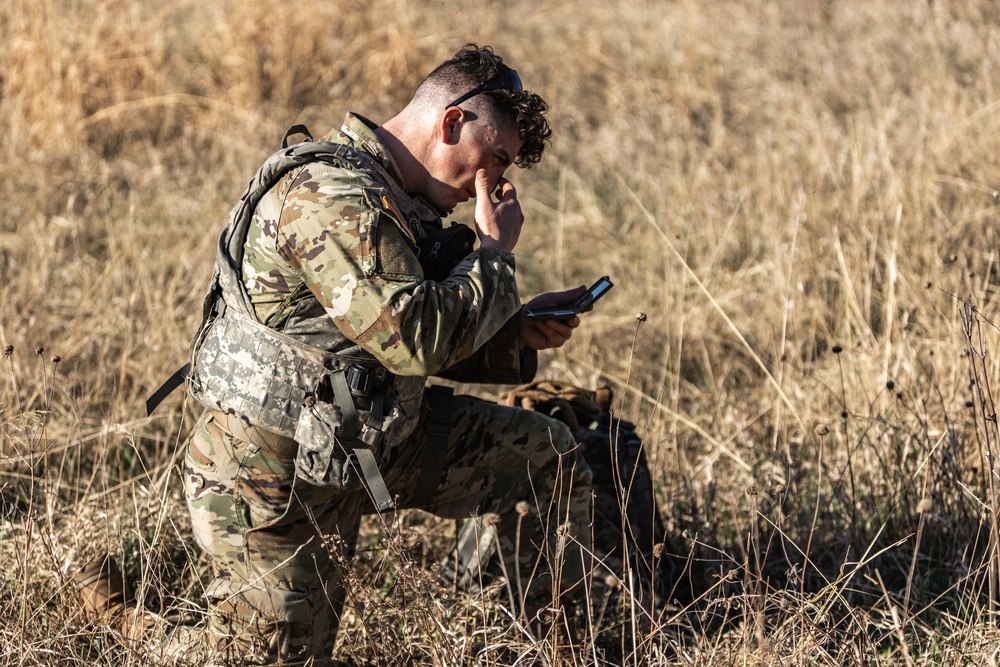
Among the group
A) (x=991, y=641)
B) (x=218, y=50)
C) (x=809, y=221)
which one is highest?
(x=218, y=50)

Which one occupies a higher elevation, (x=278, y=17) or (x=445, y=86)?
(x=278, y=17)

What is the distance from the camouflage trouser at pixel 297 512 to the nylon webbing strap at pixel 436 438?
0.04 m

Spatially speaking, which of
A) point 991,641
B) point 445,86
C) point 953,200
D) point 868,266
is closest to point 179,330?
point 445,86

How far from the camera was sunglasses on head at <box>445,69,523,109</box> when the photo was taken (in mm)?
2836

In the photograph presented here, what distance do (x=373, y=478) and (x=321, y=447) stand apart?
0.15 metres

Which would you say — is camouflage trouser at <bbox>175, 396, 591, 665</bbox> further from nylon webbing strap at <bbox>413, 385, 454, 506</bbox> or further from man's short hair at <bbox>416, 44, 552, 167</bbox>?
man's short hair at <bbox>416, 44, 552, 167</bbox>

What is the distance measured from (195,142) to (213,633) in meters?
5.55

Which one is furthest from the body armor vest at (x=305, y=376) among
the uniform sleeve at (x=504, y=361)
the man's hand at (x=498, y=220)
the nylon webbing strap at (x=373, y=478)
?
the uniform sleeve at (x=504, y=361)

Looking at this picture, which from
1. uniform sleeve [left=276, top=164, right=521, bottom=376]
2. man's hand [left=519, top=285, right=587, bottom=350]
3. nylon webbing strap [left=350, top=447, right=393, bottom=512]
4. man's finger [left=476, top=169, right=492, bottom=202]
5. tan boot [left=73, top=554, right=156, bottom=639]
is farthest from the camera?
tan boot [left=73, top=554, right=156, bottom=639]

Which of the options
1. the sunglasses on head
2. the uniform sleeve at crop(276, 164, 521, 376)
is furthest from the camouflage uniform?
the sunglasses on head

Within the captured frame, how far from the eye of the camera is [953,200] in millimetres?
5660

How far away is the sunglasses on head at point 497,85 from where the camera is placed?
9.30 feet

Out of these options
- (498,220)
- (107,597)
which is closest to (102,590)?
(107,597)

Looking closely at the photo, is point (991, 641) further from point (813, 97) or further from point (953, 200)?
point (813, 97)
